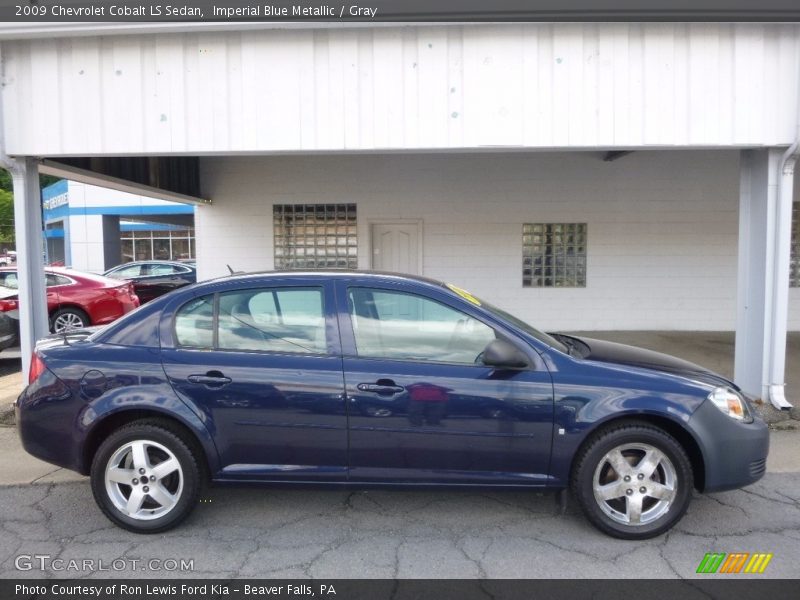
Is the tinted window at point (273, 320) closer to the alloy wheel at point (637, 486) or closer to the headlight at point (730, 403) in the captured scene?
the alloy wheel at point (637, 486)

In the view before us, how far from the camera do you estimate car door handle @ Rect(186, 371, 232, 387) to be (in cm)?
354

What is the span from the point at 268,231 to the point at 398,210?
95.4 inches

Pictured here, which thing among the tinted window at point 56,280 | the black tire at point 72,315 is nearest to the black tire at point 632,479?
the black tire at point 72,315

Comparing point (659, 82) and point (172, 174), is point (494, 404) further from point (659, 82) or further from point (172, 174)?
point (172, 174)

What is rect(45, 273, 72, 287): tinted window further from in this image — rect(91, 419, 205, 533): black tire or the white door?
rect(91, 419, 205, 533): black tire

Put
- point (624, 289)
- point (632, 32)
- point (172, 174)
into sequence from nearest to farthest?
1. point (632, 32)
2. point (172, 174)
3. point (624, 289)

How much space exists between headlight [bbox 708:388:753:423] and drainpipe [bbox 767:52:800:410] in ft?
9.34

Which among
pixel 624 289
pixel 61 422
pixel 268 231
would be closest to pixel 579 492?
pixel 61 422

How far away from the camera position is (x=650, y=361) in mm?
3844

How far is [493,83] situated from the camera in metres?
5.84

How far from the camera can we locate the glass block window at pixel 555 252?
1087 centimetres
